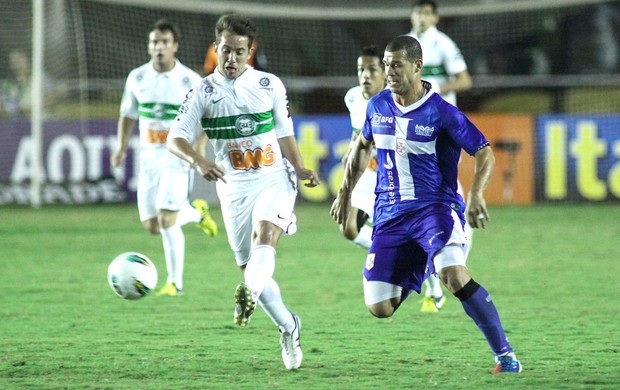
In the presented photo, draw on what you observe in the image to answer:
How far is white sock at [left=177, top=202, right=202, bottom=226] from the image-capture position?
35.5 ft

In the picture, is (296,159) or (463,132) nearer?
(463,132)

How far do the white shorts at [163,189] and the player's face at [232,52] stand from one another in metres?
3.76

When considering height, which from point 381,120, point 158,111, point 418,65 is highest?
point 418,65

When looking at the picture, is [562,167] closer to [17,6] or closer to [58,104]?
[58,104]

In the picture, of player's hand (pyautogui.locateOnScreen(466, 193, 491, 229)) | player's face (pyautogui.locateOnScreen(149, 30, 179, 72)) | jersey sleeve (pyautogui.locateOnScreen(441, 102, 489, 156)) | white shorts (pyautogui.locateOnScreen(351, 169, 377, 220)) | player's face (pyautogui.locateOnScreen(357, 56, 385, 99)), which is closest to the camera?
player's hand (pyautogui.locateOnScreen(466, 193, 491, 229))

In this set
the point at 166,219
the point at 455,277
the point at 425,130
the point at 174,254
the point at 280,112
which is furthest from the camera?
the point at 166,219

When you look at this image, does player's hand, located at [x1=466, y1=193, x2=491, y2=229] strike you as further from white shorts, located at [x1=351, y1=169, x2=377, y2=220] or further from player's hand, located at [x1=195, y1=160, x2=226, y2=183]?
white shorts, located at [x1=351, y1=169, x2=377, y2=220]

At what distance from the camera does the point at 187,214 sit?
Answer: 11016mm

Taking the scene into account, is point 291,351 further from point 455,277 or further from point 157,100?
point 157,100

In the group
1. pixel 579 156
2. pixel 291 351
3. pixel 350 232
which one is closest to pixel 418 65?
pixel 291 351

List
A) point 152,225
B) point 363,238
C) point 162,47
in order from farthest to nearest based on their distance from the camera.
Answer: point 152,225
point 162,47
point 363,238

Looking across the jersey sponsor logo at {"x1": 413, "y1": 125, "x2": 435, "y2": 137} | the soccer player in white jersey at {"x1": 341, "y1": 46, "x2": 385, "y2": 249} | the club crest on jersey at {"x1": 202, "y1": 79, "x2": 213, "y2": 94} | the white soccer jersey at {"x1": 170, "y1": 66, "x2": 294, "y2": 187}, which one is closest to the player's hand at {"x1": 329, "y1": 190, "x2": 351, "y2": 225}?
the white soccer jersey at {"x1": 170, "y1": 66, "x2": 294, "y2": 187}

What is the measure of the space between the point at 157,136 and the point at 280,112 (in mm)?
3865

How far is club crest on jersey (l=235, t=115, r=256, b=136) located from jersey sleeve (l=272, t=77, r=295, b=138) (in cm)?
21
